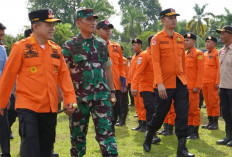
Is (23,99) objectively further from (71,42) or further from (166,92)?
(166,92)

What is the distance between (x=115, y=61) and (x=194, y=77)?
2240mm

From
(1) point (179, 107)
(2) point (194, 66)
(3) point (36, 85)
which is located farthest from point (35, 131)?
(2) point (194, 66)

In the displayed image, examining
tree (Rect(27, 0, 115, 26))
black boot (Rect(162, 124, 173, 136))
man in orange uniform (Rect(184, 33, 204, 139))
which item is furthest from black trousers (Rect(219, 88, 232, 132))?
tree (Rect(27, 0, 115, 26))

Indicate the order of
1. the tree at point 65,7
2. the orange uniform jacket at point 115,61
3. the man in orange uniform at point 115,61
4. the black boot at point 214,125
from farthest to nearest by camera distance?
the tree at point 65,7 < the black boot at point 214,125 < the orange uniform jacket at point 115,61 < the man in orange uniform at point 115,61

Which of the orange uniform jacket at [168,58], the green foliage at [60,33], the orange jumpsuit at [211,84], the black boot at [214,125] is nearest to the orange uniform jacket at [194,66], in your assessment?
the orange jumpsuit at [211,84]

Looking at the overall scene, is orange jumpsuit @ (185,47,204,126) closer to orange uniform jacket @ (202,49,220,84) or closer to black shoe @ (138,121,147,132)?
black shoe @ (138,121,147,132)

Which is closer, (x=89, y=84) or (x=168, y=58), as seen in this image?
(x=89, y=84)

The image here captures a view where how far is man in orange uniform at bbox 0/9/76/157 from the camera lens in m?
3.73

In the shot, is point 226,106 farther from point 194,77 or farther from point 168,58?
point 168,58

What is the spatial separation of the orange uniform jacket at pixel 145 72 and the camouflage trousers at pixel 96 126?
3.12 metres

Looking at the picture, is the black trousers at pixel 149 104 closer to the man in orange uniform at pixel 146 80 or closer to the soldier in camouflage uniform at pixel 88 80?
the man in orange uniform at pixel 146 80

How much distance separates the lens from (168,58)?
5.77m

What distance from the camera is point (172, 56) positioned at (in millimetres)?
5758

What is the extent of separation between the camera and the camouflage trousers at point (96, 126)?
167 inches
